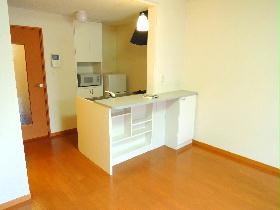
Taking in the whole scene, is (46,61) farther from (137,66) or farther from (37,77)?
(137,66)

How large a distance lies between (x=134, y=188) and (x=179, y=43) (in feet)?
7.60

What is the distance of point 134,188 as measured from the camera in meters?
2.26

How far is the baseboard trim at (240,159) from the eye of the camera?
2.59 meters

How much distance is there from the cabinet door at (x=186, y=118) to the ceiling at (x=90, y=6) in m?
1.56

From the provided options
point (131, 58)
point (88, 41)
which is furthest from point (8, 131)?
point (131, 58)

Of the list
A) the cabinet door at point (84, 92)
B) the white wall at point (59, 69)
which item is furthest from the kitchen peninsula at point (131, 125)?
the cabinet door at point (84, 92)

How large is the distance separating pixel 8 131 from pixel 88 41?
8.61ft

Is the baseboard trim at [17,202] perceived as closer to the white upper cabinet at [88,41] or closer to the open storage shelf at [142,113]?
the open storage shelf at [142,113]

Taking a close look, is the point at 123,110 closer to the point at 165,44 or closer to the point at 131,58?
the point at 165,44

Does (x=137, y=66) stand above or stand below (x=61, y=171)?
above

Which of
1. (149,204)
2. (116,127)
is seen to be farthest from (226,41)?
(149,204)

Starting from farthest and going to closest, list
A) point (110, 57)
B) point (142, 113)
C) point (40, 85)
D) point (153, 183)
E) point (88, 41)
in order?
point (110, 57), point (88, 41), point (40, 85), point (142, 113), point (153, 183)

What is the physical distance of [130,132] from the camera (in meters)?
2.81

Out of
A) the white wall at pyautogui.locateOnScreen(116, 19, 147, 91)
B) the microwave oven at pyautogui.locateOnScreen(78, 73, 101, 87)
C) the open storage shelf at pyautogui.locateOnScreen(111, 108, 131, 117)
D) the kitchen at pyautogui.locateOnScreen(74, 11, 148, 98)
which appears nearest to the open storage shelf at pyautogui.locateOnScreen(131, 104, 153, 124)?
the open storage shelf at pyautogui.locateOnScreen(111, 108, 131, 117)
